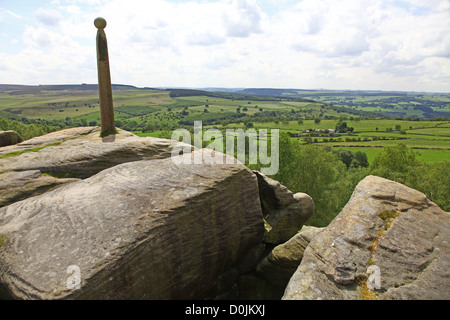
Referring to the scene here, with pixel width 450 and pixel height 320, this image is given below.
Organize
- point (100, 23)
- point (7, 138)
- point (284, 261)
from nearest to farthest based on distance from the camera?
point (284, 261)
point (100, 23)
point (7, 138)

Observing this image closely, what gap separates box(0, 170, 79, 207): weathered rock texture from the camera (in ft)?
47.4

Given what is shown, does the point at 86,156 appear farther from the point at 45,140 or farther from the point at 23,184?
the point at 45,140

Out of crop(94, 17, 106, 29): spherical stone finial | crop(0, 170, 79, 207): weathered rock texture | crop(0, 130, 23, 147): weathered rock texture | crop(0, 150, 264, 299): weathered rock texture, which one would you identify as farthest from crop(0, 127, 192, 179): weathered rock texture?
crop(94, 17, 106, 29): spherical stone finial

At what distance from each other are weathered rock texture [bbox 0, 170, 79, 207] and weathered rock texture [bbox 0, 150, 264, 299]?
1403 millimetres

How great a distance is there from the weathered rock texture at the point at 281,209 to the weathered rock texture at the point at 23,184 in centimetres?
1247

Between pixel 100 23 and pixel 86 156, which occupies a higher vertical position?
pixel 100 23

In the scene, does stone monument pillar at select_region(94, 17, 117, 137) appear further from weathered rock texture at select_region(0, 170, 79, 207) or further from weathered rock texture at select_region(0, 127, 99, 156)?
weathered rock texture at select_region(0, 170, 79, 207)

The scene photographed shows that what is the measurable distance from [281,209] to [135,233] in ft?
37.5

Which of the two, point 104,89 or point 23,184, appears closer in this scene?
point 23,184

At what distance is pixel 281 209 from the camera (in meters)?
19.5

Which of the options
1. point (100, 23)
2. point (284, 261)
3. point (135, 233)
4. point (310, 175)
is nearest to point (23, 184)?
point (135, 233)

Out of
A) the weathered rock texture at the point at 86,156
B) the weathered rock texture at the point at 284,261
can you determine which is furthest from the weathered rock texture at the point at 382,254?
the weathered rock texture at the point at 86,156

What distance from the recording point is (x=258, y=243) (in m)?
17.1

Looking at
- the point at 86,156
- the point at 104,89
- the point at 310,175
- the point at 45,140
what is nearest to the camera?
the point at 86,156
